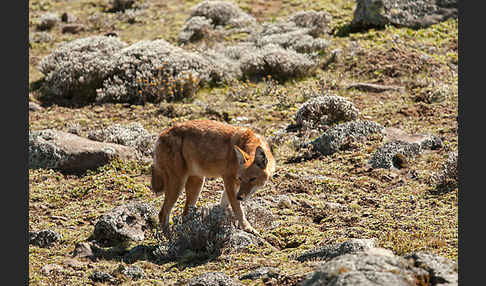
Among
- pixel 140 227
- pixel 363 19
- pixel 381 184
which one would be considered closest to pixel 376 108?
pixel 381 184

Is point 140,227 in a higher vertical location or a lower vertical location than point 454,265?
lower

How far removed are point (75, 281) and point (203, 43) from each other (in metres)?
13.5

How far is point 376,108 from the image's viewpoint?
1416cm

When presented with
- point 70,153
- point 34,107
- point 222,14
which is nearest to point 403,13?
point 222,14

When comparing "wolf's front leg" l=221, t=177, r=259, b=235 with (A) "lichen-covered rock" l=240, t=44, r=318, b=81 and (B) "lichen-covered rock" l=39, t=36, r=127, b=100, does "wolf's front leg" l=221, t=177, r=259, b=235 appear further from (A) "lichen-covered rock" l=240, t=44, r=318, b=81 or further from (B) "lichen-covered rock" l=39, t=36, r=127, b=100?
(B) "lichen-covered rock" l=39, t=36, r=127, b=100

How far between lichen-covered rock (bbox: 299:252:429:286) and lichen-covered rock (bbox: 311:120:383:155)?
281 inches

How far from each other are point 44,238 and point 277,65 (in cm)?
991

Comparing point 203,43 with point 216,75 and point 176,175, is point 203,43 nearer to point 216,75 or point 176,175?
point 216,75

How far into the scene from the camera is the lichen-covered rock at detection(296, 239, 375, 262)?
6719 mm

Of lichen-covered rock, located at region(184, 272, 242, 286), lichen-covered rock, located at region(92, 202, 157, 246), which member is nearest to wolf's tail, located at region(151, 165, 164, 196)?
lichen-covered rock, located at region(92, 202, 157, 246)

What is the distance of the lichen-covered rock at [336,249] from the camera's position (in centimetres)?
672

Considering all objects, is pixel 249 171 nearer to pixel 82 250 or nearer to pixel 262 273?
pixel 262 273

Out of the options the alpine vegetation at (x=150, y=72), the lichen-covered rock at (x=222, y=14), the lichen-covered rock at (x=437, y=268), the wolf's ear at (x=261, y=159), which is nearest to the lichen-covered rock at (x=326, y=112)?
the alpine vegetation at (x=150, y=72)

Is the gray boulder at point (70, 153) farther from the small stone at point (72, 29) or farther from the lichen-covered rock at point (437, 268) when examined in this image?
the small stone at point (72, 29)
